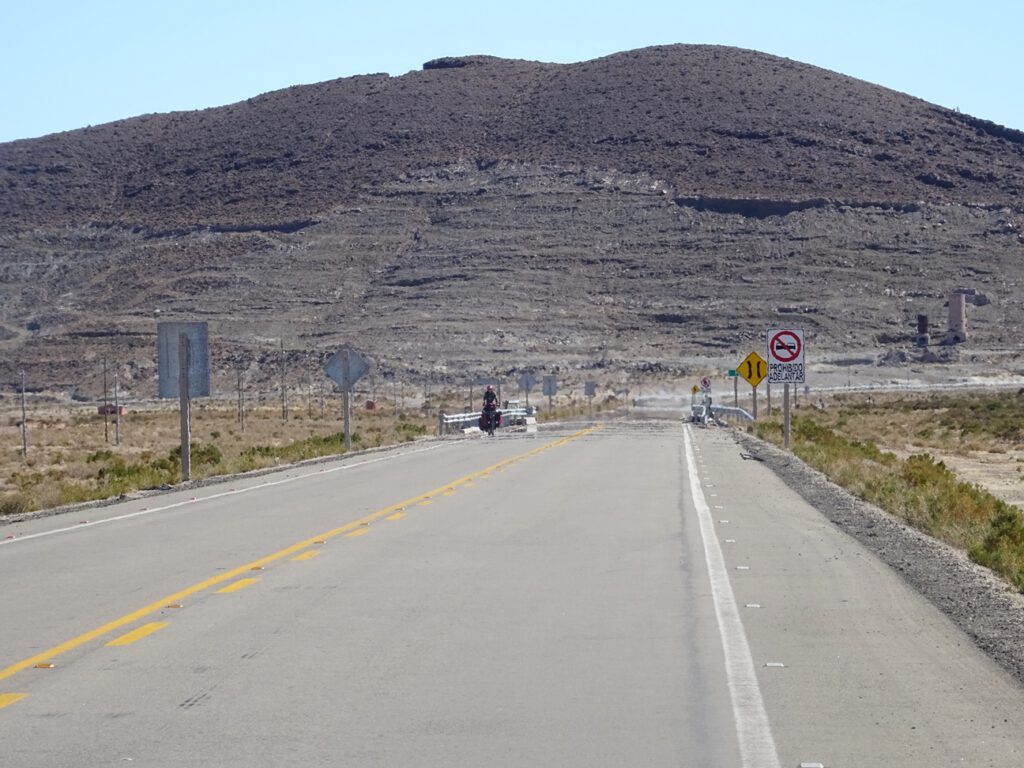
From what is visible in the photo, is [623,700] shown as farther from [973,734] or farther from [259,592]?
[259,592]

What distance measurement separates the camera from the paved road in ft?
26.0

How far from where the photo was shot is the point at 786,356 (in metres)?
36.7

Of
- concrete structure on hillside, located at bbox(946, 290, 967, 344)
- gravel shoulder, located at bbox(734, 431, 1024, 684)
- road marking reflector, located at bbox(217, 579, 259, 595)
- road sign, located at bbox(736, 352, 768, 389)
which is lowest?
gravel shoulder, located at bbox(734, 431, 1024, 684)

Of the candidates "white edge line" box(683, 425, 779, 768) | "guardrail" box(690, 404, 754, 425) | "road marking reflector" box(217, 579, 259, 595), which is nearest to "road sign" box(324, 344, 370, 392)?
"guardrail" box(690, 404, 754, 425)

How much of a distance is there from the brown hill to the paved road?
279ft

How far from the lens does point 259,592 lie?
12945 millimetres

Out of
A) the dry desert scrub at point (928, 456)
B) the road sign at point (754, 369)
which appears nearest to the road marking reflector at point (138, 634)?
the dry desert scrub at point (928, 456)

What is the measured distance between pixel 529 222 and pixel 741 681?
117937 mm

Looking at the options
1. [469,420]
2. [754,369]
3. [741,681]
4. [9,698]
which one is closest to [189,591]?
[9,698]

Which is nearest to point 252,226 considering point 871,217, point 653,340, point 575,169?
point 575,169

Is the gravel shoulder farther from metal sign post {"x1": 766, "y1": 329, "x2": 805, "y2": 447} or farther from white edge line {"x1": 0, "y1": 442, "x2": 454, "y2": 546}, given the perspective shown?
metal sign post {"x1": 766, "y1": 329, "x2": 805, "y2": 447}

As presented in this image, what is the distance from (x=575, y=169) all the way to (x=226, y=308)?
1397 inches

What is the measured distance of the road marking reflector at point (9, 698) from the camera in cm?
871

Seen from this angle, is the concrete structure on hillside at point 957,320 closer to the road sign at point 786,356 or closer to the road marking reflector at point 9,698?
the road sign at point 786,356
